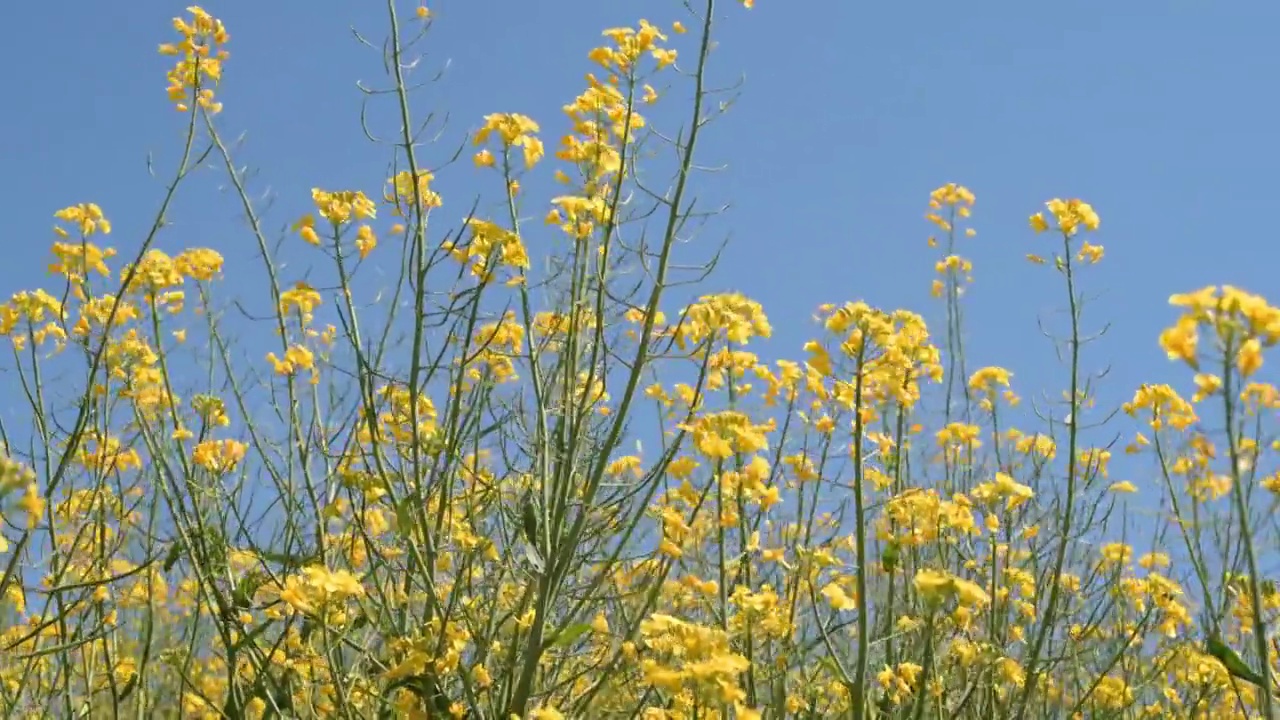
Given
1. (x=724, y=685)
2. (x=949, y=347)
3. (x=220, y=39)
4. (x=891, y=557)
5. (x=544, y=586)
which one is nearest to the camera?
(x=724, y=685)

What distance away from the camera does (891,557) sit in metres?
3.84

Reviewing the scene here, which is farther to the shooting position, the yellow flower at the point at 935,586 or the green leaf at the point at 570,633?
the green leaf at the point at 570,633

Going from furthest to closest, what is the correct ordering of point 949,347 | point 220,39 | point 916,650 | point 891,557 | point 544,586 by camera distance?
point 949,347 → point 916,650 → point 220,39 → point 891,557 → point 544,586

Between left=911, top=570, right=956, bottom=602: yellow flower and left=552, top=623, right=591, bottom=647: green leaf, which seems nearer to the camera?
left=911, top=570, right=956, bottom=602: yellow flower

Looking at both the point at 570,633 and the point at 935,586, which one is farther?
the point at 570,633

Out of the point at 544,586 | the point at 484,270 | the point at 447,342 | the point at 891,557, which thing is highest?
the point at 484,270

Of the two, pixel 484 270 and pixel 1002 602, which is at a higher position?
pixel 484 270

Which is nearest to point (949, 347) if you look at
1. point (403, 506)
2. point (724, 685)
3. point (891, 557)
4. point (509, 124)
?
point (891, 557)

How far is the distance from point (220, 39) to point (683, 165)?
6.19 feet

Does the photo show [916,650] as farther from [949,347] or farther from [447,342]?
[447,342]

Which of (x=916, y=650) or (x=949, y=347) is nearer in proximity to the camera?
(x=916, y=650)

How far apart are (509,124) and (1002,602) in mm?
2514

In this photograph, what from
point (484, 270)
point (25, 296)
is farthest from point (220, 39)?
point (484, 270)

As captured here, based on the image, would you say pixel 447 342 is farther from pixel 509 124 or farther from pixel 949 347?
pixel 949 347
